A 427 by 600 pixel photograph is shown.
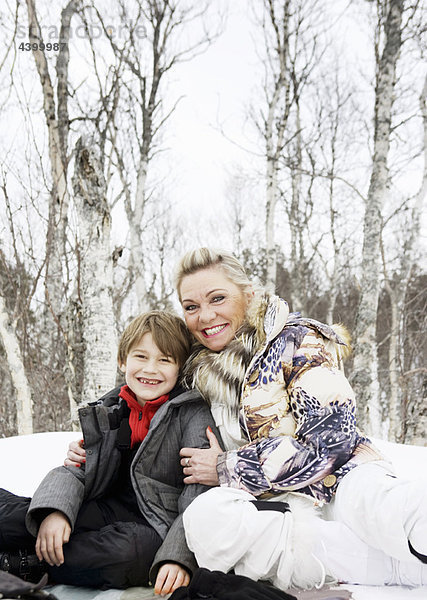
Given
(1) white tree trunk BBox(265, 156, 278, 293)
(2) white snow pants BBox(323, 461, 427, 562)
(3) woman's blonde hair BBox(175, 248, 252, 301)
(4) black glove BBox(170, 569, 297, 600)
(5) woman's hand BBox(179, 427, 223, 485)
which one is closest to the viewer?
(4) black glove BBox(170, 569, 297, 600)

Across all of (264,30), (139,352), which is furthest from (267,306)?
(264,30)

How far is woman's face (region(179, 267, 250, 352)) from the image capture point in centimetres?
204

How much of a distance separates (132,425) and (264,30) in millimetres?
8031

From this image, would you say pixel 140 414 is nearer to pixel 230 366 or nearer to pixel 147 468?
pixel 147 468

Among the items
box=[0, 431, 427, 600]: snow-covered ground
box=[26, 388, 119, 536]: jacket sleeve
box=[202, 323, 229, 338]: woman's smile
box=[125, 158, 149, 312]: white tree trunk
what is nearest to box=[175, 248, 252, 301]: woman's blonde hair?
box=[202, 323, 229, 338]: woman's smile

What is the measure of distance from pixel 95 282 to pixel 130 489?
7.62 ft

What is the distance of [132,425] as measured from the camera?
1.94 m

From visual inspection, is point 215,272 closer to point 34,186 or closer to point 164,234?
point 34,186

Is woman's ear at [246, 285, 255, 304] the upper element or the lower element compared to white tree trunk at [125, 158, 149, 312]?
A: lower

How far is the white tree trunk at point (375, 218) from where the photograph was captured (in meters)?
5.07

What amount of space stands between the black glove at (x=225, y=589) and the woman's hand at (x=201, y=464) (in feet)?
1.32

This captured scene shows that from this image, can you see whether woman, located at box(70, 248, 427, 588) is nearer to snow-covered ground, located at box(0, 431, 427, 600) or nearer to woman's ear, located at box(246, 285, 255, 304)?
woman's ear, located at box(246, 285, 255, 304)

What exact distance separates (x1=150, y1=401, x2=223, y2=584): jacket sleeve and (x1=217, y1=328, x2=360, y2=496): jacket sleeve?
0.14 meters

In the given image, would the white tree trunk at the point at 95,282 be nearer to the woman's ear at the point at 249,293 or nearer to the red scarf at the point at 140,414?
the red scarf at the point at 140,414
